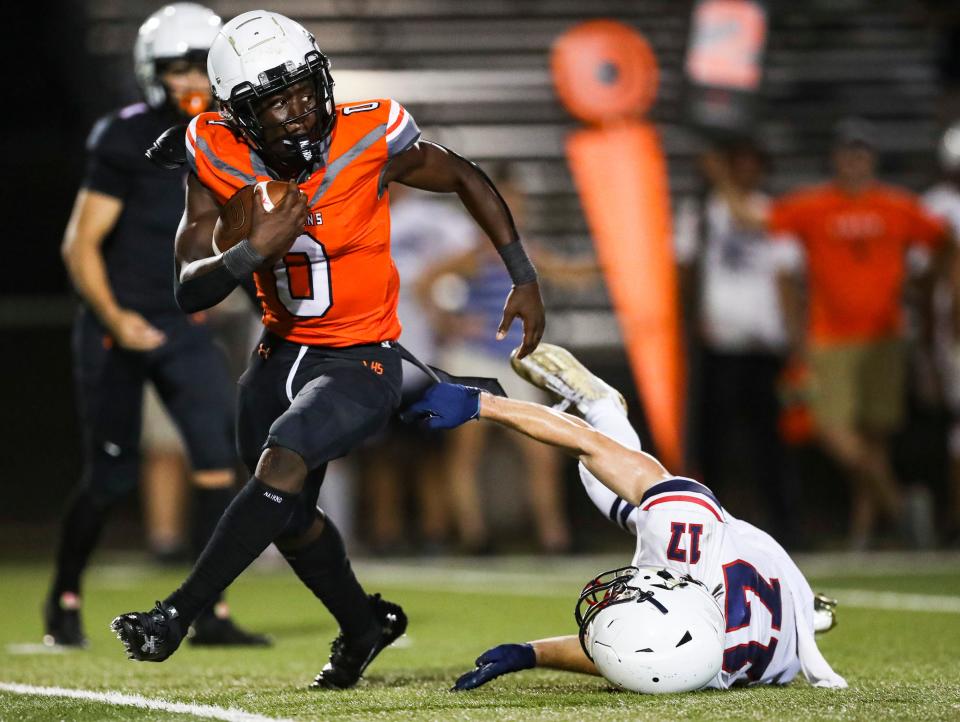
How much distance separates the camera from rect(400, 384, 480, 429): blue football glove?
424 centimetres

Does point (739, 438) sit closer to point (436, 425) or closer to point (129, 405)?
point (129, 405)

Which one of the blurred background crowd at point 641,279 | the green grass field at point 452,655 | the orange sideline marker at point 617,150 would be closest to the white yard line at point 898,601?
the green grass field at point 452,655

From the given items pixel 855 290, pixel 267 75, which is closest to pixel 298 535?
pixel 267 75

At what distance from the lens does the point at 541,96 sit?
474 inches

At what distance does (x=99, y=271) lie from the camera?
17.8 ft

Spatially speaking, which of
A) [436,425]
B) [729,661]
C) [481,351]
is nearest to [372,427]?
[436,425]

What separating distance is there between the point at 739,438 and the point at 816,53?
3.24m

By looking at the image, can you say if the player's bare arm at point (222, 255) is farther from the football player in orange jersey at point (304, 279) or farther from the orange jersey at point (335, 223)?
the orange jersey at point (335, 223)

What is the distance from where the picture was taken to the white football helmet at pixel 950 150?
29.6ft

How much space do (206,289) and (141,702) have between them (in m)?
1.00

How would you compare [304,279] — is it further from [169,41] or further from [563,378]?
[169,41]

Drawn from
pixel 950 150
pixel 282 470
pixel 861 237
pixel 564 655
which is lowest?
pixel 564 655

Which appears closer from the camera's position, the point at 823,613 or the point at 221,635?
the point at 823,613

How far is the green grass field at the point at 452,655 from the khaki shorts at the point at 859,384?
100 centimetres
